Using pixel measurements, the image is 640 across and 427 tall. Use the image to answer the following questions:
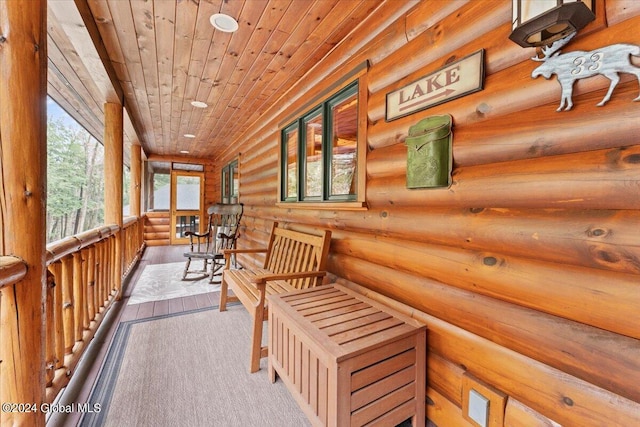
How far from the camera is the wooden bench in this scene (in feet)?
6.42

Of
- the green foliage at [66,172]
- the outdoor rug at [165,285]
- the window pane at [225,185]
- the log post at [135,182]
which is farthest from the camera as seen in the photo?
the window pane at [225,185]

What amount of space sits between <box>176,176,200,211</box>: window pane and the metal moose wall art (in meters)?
8.25

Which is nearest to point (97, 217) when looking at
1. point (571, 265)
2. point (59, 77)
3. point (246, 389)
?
point (59, 77)

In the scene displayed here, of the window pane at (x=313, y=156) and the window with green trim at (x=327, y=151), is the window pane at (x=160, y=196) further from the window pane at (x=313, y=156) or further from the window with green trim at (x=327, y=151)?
the window pane at (x=313, y=156)

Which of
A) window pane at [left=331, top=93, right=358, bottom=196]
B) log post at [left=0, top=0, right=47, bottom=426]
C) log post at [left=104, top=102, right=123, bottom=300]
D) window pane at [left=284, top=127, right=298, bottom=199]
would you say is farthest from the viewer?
log post at [left=104, top=102, right=123, bottom=300]

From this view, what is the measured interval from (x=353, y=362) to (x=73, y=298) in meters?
1.98

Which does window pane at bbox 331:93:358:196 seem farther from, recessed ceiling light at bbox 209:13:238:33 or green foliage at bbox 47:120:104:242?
green foliage at bbox 47:120:104:242

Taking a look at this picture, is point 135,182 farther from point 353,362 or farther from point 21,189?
point 353,362

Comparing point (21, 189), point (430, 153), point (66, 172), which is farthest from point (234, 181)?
point (430, 153)

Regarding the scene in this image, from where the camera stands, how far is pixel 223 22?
6.46 ft

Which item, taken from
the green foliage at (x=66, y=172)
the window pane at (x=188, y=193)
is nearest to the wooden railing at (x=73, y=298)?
the green foliage at (x=66, y=172)

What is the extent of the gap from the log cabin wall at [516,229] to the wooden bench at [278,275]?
0.61 metres

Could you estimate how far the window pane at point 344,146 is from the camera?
2.12 m

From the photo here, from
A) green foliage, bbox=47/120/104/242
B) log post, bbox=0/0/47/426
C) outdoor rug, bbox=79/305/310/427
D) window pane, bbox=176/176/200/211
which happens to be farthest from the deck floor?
window pane, bbox=176/176/200/211
